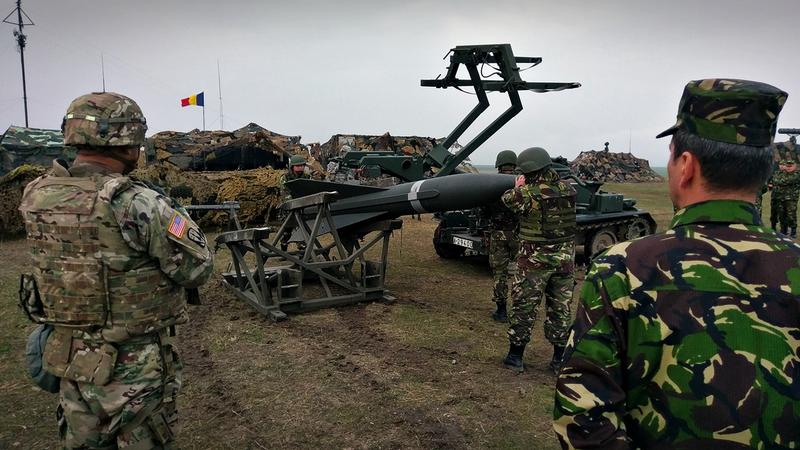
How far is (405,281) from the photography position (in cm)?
779

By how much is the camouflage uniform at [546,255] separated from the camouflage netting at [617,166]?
30.1m

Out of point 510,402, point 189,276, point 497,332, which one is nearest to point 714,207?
point 189,276

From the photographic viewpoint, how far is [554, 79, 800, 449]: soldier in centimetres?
119

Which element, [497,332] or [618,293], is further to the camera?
[497,332]

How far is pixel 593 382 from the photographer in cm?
127

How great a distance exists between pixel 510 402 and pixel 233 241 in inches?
145

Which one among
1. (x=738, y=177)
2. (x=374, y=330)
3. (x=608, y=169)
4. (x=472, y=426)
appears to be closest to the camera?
(x=738, y=177)

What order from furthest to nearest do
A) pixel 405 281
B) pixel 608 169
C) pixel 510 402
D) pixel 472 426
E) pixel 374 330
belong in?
pixel 608 169 < pixel 405 281 < pixel 374 330 < pixel 510 402 < pixel 472 426

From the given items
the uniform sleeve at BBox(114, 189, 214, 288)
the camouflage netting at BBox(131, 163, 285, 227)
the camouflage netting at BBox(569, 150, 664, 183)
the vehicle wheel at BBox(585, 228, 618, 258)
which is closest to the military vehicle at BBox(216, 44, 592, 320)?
the vehicle wheel at BBox(585, 228, 618, 258)

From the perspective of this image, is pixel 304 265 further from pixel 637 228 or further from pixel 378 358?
pixel 637 228

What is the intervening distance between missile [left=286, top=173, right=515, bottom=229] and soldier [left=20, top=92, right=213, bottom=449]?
387 cm

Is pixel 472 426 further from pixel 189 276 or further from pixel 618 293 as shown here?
pixel 618 293

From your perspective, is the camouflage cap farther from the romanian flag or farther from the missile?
the romanian flag

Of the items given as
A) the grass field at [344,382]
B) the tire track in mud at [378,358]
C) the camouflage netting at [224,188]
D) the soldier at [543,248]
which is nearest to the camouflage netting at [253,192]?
the camouflage netting at [224,188]
